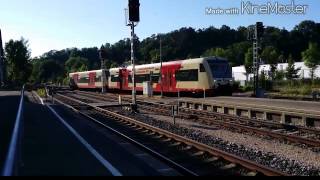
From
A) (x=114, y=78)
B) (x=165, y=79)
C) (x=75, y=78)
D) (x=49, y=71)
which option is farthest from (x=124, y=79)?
(x=49, y=71)

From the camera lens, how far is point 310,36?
451 ft

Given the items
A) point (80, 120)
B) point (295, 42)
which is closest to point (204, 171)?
point (80, 120)

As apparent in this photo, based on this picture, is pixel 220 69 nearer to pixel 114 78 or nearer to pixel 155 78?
pixel 155 78

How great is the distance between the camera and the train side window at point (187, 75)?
39.4 metres

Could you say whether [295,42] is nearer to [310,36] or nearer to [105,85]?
[310,36]

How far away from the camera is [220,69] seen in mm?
39094

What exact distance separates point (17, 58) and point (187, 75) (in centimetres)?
7875

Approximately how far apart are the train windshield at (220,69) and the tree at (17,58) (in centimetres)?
7949

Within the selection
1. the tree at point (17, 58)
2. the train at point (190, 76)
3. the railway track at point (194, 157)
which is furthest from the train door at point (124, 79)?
the tree at point (17, 58)

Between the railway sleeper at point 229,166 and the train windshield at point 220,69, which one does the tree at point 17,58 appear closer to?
the train windshield at point 220,69

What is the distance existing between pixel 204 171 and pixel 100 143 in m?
5.71

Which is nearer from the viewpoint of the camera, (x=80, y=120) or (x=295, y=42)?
(x=80, y=120)

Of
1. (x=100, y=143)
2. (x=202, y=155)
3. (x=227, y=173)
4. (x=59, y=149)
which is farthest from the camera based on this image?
(x=100, y=143)

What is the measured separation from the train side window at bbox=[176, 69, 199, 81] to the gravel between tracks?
58.9 feet
